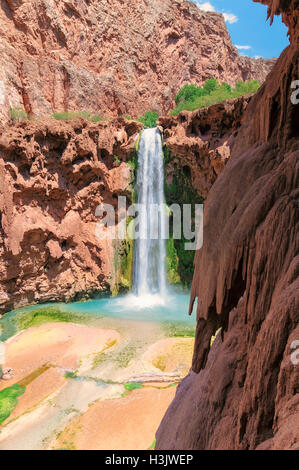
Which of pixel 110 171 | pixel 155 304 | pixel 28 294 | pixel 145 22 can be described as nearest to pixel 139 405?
pixel 155 304

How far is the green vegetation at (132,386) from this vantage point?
5758mm

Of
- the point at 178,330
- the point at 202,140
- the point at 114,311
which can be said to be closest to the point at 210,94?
the point at 202,140

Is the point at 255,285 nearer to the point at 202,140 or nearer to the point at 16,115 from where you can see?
the point at 202,140

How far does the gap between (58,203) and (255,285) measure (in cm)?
1259

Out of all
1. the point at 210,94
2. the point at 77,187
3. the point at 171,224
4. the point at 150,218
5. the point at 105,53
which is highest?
the point at 105,53

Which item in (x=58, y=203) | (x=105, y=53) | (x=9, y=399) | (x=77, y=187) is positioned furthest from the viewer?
(x=105, y=53)

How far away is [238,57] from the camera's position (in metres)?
32.2

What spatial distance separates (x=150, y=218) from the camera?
47.4 ft

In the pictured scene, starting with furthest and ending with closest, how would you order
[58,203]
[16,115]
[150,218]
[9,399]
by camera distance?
[150,218] < [16,115] < [58,203] < [9,399]

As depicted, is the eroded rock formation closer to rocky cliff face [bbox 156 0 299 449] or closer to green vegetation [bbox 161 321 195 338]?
green vegetation [bbox 161 321 195 338]

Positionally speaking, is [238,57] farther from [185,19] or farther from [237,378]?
[237,378]

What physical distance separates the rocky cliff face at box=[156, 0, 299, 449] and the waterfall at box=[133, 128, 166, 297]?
11.9m
